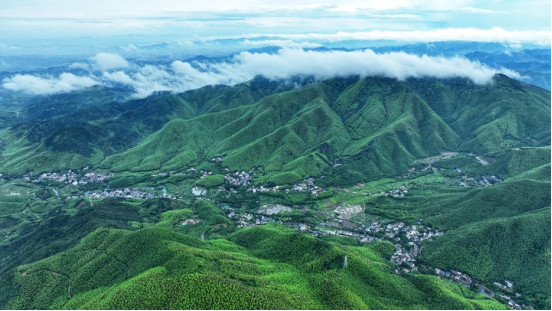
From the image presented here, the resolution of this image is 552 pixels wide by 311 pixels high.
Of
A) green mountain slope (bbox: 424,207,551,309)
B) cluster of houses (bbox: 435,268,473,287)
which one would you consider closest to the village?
cluster of houses (bbox: 435,268,473,287)

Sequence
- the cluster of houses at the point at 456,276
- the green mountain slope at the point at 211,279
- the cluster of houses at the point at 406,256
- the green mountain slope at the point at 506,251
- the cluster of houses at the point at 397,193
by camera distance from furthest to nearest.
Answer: the cluster of houses at the point at 397,193 → the cluster of houses at the point at 406,256 → the cluster of houses at the point at 456,276 → the green mountain slope at the point at 506,251 → the green mountain slope at the point at 211,279

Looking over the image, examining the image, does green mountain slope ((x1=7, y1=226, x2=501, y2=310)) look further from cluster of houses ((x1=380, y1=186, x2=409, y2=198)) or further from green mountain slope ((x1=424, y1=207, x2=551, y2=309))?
cluster of houses ((x1=380, y1=186, x2=409, y2=198))

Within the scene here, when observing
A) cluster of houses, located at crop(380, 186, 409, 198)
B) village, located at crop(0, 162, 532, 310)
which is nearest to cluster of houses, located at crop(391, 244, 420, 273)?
village, located at crop(0, 162, 532, 310)

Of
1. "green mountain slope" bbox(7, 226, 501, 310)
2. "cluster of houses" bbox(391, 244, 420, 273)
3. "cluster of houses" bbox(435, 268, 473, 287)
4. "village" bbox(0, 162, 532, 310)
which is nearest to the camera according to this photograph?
"green mountain slope" bbox(7, 226, 501, 310)

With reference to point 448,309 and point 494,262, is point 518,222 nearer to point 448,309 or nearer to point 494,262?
point 494,262

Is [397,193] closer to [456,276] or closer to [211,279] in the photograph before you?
[456,276]

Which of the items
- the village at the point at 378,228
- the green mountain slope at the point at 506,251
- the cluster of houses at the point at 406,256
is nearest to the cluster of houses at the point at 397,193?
the village at the point at 378,228

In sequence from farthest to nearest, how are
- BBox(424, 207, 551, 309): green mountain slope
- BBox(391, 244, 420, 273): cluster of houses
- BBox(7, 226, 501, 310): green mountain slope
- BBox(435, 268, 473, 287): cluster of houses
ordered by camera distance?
BBox(391, 244, 420, 273): cluster of houses
BBox(435, 268, 473, 287): cluster of houses
BBox(424, 207, 551, 309): green mountain slope
BBox(7, 226, 501, 310): green mountain slope

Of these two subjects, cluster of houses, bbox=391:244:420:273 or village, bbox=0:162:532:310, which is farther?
cluster of houses, bbox=391:244:420:273

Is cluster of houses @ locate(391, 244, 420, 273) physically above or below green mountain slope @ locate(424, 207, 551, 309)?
below

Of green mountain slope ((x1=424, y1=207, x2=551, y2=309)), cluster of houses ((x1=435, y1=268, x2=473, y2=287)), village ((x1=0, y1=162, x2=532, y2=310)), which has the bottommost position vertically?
village ((x1=0, y1=162, x2=532, y2=310))

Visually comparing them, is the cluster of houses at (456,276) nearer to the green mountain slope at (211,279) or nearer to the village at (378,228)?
the village at (378,228)
